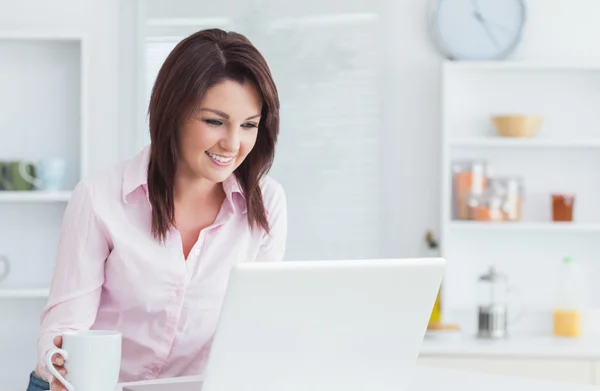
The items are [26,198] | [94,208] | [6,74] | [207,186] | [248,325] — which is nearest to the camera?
[248,325]

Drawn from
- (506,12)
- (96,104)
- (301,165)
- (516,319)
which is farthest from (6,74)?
(516,319)

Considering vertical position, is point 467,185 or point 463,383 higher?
point 467,185

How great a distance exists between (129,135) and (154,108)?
2114 mm

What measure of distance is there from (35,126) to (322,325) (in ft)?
9.19

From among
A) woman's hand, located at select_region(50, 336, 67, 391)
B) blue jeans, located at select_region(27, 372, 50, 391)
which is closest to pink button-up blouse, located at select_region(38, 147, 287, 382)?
blue jeans, located at select_region(27, 372, 50, 391)

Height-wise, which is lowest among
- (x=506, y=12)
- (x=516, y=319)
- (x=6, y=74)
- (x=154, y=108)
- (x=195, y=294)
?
(x=516, y=319)

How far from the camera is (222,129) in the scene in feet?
6.11

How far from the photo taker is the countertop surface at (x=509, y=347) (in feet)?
11.5

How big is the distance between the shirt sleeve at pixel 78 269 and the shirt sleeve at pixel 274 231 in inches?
13.0

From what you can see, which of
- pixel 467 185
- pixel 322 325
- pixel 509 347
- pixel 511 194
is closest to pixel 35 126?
pixel 467 185

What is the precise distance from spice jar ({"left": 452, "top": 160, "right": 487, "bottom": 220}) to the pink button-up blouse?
6.86ft

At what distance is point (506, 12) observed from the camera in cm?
398

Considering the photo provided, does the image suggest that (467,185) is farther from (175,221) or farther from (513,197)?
(175,221)

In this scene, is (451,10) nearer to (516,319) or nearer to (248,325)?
(516,319)
